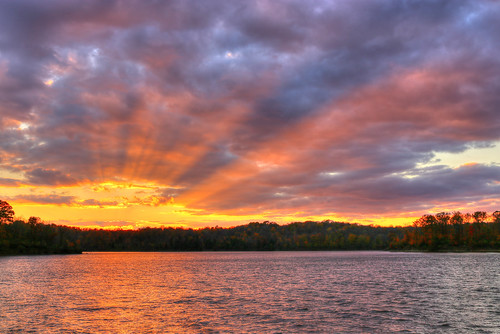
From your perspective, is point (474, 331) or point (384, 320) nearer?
point (474, 331)

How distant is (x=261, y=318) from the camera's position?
44.9 m

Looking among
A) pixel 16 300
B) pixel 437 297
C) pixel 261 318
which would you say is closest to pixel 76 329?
pixel 261 318

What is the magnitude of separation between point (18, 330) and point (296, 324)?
2781 cm

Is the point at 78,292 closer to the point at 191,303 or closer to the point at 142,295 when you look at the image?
the point at 142,295

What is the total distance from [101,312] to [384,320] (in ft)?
112

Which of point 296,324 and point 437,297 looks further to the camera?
point 437,297

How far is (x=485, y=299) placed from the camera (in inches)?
2263

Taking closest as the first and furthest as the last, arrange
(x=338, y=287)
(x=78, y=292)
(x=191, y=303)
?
(x=191, y=303), (x=78, y=292), (x=338, y=287)

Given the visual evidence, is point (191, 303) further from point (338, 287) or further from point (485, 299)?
point (485, 299)

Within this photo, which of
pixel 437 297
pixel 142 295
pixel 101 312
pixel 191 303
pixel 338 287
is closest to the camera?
pixel 101 312

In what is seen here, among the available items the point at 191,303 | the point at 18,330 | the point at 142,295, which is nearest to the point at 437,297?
the point at 191,303

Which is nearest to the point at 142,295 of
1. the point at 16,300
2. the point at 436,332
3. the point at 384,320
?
the point at 16,300

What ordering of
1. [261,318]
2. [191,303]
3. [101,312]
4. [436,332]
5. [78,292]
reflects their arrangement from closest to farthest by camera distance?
[436,332] < [261,318] < [101,312] < [191,303] < [78,292]

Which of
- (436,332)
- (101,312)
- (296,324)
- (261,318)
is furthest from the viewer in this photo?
(101,312)
